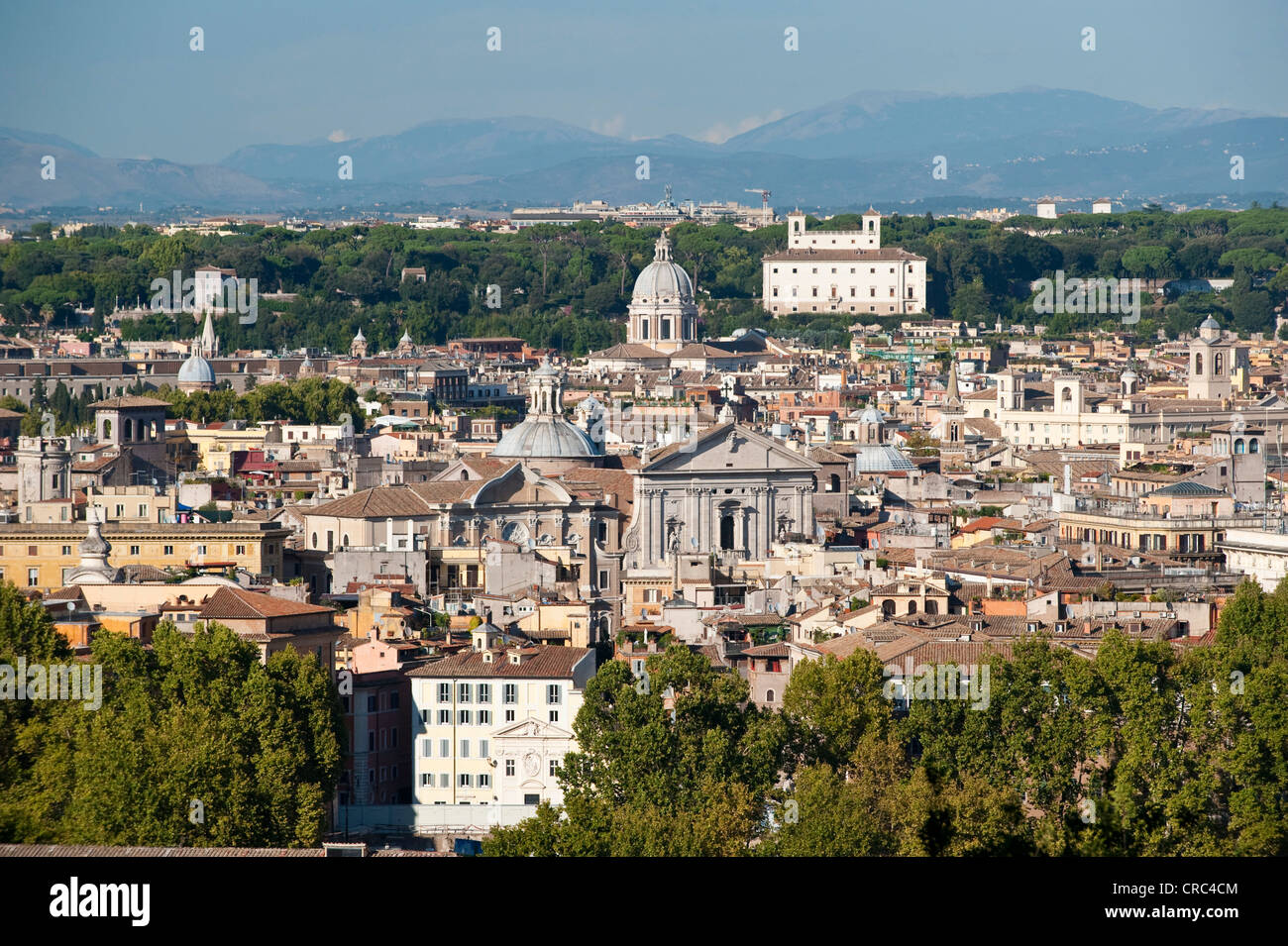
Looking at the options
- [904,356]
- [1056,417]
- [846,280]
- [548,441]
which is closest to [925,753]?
[548,441]

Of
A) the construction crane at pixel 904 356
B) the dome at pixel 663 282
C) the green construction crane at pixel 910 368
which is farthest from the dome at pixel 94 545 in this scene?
the dome at pixel 663 282

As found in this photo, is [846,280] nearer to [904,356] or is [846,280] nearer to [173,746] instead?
[904,356]

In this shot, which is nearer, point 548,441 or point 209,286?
point 548,441

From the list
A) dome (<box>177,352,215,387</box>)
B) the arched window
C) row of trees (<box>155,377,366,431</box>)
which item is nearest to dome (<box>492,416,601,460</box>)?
the arched window

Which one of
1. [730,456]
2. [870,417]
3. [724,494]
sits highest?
[730,456]

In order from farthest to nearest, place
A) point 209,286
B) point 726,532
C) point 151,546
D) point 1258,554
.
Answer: point 209,286 → point 726,532 → point 151,546 → point 1258,554

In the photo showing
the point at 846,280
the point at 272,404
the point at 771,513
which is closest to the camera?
the point at 771,513

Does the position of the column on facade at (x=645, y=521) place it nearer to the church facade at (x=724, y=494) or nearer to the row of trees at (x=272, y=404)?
the church facade at (x=724, y=494)
